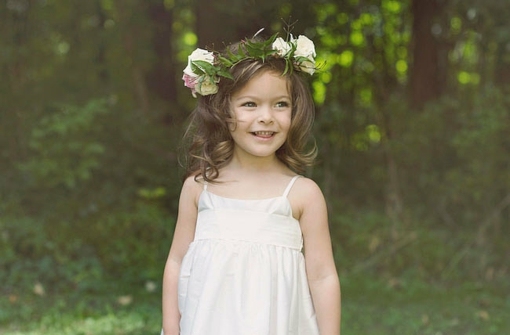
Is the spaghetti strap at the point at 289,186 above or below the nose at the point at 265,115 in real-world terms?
below

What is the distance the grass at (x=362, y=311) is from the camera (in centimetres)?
503

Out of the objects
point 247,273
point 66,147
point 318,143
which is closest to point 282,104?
point 247,273

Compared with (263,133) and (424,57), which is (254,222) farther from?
(424,57)

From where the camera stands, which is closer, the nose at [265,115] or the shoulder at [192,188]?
the nose at [265,115]

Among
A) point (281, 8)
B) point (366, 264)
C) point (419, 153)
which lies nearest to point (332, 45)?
point (281, 8)

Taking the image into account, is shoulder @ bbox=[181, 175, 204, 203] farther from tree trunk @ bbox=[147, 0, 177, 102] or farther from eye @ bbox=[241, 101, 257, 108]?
tree trunk @ bbox=[147, 0, 177, 102]

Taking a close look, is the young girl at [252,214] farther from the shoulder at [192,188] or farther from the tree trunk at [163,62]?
the tree trunk at [163,62]

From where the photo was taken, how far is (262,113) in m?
2.70

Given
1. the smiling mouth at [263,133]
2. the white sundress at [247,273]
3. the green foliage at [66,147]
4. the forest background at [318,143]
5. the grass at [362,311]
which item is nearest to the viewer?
the white sundress at [247,273]

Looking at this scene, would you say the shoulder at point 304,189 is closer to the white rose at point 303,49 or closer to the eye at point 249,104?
the eye at point 249,104

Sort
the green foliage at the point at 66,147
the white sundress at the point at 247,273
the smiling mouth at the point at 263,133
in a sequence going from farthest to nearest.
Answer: the green foliage at the point at 66,147
the smiling mouth at the point at 263,133
the white sundress at the point at 247,273

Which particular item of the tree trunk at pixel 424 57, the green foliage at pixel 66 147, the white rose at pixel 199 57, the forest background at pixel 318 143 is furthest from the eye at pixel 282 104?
the tree trunk at pixel 424 57

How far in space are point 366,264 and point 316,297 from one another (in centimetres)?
431

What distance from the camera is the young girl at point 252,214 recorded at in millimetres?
2635
